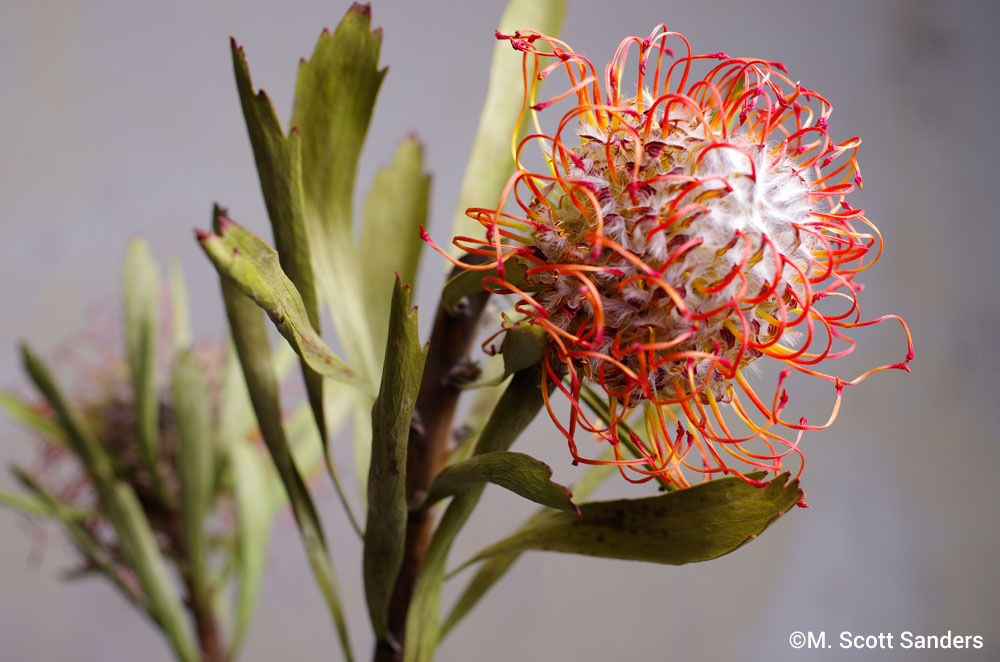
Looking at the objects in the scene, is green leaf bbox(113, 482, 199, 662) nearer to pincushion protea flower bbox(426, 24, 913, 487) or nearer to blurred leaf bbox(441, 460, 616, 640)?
blurred leaf bbox(441, 460, 616, 640)

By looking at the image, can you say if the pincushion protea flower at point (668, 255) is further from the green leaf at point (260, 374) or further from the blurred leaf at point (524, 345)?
the green leaf at point (260, 374)

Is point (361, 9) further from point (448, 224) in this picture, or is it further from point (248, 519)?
point (448, 224)

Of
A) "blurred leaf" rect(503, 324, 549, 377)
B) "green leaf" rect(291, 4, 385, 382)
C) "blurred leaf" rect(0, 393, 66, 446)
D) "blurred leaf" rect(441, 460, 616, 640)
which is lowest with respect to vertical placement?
"blurred leaf" rect(0, 393, 66, 446)

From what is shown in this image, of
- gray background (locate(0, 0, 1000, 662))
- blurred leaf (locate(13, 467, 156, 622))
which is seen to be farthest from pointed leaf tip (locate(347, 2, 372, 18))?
gray background (locate(0, 0, 1000, 662))

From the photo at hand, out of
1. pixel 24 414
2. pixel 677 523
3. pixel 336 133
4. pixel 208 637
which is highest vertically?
pixel 336 133

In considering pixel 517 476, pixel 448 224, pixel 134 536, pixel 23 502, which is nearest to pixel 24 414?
pixel 23 502

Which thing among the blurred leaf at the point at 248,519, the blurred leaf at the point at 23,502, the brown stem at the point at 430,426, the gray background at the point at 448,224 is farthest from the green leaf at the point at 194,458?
the gray background at the point at 448,224

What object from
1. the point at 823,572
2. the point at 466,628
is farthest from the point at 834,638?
the point at 466,628
